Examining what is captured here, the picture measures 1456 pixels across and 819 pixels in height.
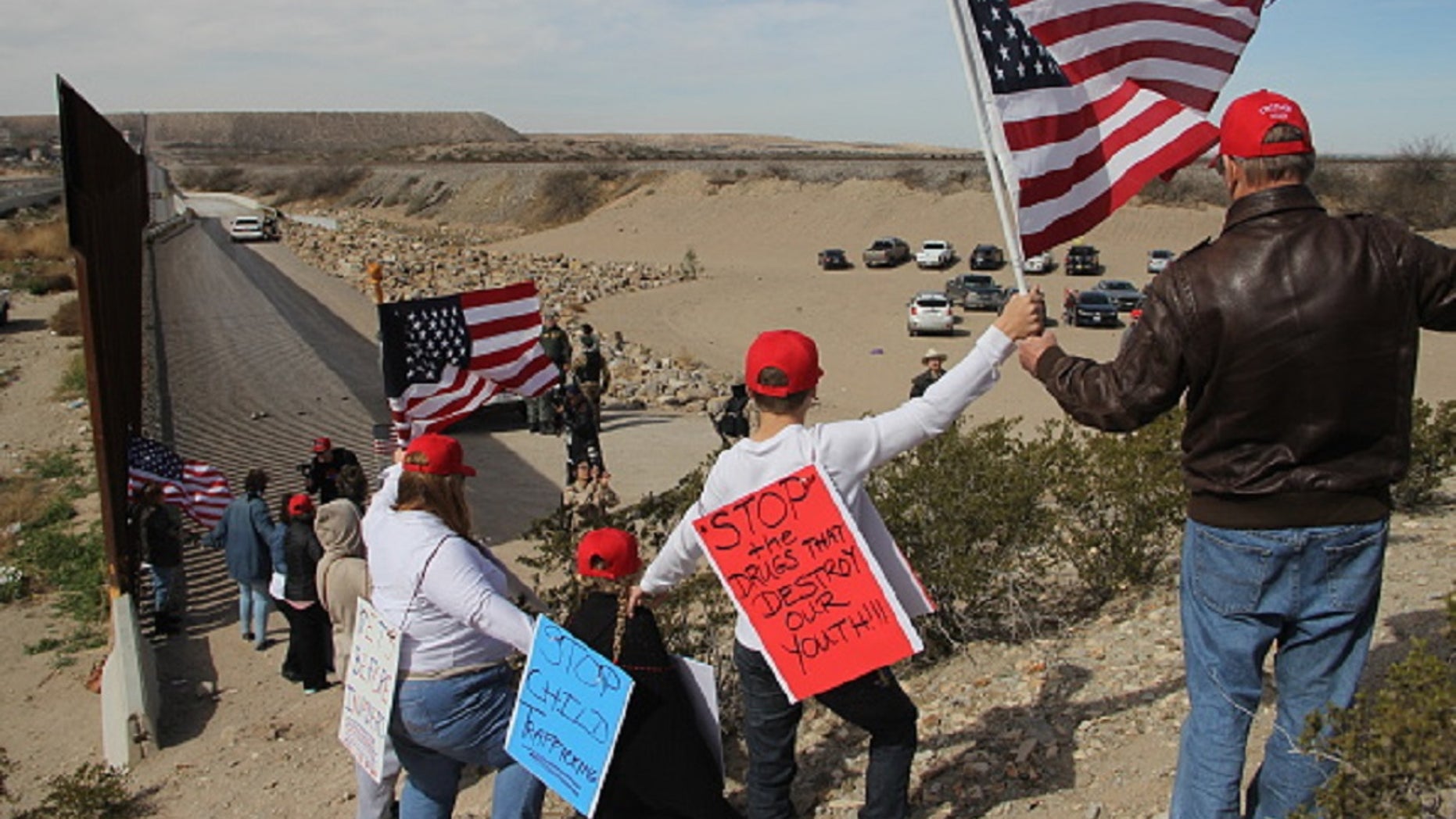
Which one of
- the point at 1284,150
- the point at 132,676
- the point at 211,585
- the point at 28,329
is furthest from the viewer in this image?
the point at 28,329

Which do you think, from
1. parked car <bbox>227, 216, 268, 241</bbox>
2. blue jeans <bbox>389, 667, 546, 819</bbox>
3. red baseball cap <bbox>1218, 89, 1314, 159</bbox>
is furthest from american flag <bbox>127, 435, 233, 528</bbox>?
parked car <bbox>227, 216, 268, 241</bbox>

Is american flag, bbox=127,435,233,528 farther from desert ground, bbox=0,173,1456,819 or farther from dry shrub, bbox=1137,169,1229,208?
dry shrub, bbox=1137,169,1229,208

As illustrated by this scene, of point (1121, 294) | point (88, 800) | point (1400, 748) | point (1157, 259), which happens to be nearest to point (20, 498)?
point (88, 800)

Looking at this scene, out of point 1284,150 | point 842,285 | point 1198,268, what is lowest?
point 842,285

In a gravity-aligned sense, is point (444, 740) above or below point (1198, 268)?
below

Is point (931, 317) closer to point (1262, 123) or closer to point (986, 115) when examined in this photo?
point (986, 115)

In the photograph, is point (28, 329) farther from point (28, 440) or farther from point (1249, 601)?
point (1249, 601)

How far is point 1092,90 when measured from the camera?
428 centimetres

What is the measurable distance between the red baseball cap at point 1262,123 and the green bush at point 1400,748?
116 centimetres

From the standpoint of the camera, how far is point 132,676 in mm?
7730

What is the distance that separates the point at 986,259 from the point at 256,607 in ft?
137

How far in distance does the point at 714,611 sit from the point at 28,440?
17.5 meters

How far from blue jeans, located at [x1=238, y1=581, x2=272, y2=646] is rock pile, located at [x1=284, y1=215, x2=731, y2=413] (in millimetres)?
12279

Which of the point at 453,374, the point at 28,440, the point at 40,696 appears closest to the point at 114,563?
the point at 40,696
